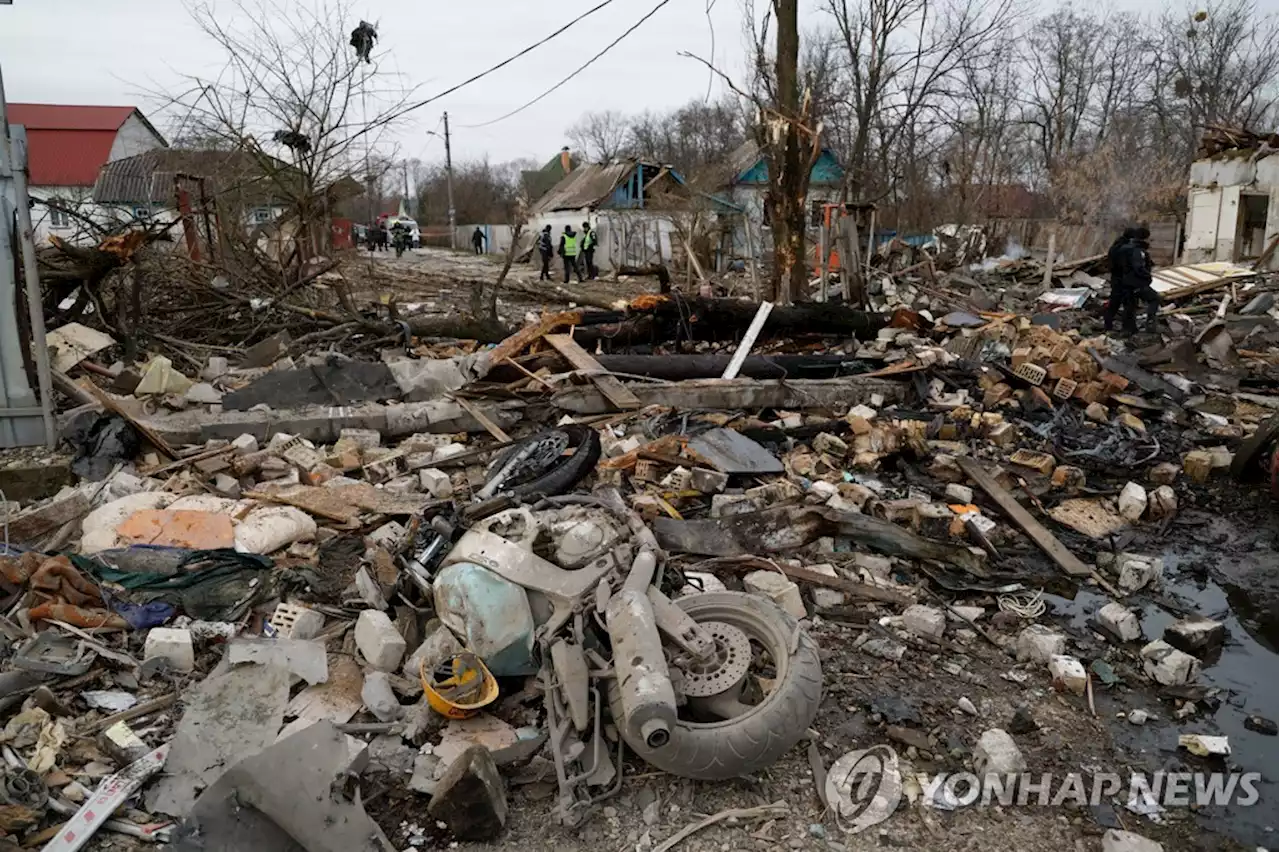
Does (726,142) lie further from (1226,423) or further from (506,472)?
(506,472)

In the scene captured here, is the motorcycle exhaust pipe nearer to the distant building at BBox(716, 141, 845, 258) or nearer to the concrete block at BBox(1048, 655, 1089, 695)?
the concrete block at BBox(1048, 655, 1089, 695)

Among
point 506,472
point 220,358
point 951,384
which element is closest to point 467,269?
point 220,358

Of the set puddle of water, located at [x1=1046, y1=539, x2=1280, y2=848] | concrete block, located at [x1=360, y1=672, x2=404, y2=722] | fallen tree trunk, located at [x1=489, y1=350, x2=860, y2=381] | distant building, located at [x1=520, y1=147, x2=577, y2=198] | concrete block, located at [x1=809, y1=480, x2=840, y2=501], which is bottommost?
puddle of water, located at [x1=1046, y1=539, x2=1280, y2=848]

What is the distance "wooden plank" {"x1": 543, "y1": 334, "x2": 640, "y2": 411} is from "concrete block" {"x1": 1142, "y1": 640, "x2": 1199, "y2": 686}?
15.3 feet

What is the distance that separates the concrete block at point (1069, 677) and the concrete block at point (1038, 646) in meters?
0.11

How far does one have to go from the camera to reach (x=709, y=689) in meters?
3.11

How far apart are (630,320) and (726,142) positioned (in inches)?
1412

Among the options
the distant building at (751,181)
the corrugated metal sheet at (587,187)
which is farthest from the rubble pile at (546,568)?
the corrugated metal sheet at (587,187)

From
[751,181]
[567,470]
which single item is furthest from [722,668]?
[751,181]

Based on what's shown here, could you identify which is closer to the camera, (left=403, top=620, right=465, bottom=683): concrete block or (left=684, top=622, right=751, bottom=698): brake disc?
(left=684, top=622, right=751, bottom=698): brake disc

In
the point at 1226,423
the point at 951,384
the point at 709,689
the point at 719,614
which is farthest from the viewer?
the point at 951,384

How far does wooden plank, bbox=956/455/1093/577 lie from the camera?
5062 millimetres
